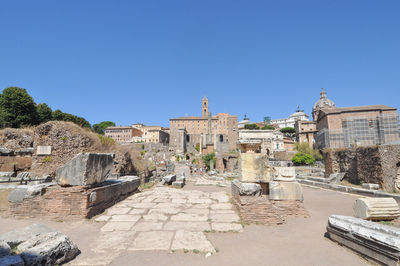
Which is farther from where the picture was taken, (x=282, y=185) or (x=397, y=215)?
(x=282, y=185)

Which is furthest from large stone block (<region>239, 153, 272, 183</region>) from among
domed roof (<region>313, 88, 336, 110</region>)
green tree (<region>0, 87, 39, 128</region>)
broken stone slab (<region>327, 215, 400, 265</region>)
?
domed roof (<region>313, 88, 336, 110</region>)

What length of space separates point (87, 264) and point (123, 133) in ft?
279

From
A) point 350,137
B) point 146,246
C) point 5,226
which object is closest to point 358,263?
point 146,246

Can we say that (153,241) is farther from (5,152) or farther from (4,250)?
(5,152)

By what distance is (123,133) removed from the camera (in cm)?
8119

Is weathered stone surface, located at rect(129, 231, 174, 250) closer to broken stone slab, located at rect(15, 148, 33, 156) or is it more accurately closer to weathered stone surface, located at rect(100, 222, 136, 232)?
weathered stone surface, located at rect(100, 222, 136, 232)

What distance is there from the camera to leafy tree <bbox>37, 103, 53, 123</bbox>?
3408 cm

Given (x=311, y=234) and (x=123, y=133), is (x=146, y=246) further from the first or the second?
(x=123, y=133)

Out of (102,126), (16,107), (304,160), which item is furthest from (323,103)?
(102,126)

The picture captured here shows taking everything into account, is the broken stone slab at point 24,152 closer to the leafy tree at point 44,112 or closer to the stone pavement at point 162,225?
the stone pavement at point 162,225

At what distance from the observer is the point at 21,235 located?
264cm

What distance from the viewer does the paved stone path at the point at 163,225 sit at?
3143mm

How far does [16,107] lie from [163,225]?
120 ft

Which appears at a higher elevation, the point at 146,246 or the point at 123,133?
the point at 123,133
